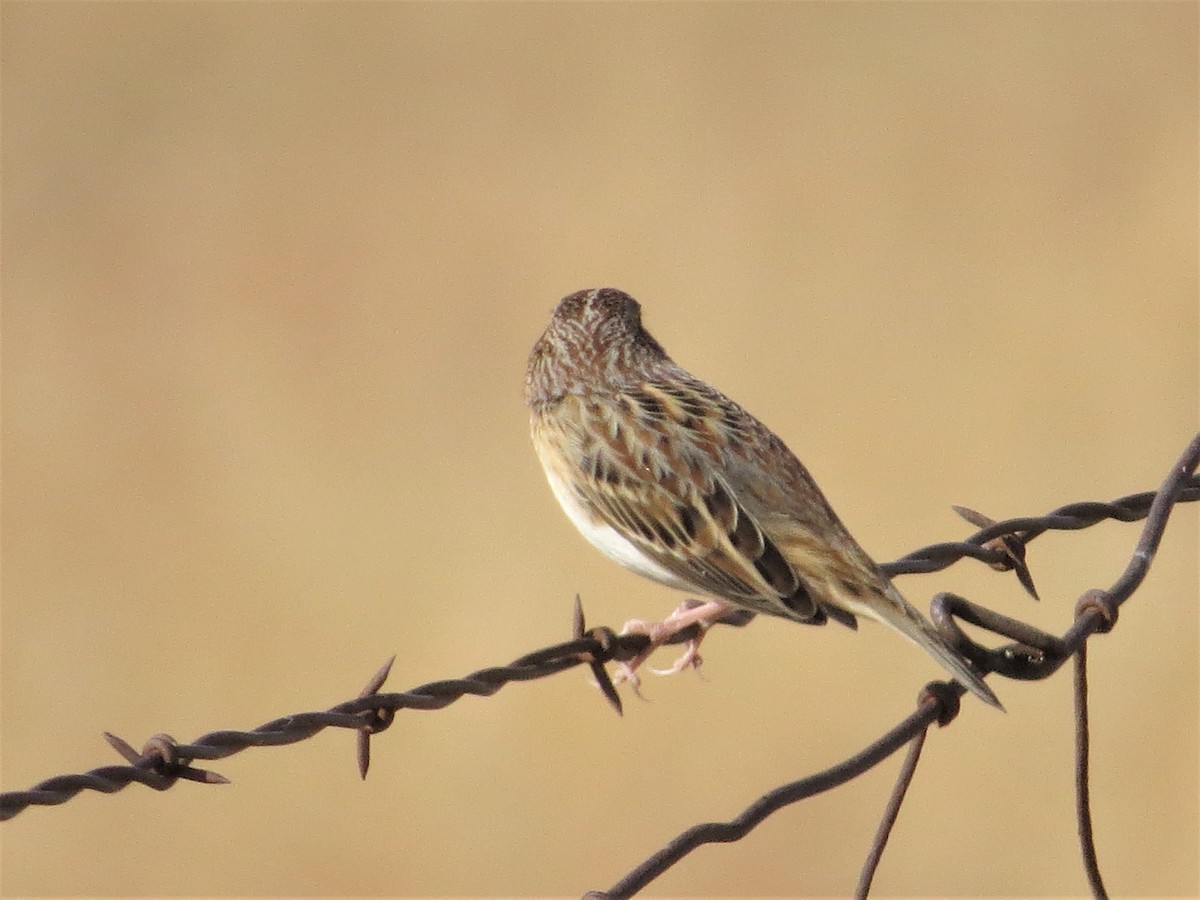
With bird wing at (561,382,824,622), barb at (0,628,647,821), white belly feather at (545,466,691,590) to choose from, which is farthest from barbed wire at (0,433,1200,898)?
white belly feather at (545,466,691,590)

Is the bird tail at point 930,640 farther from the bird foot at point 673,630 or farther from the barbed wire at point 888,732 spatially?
the bird foot at point 673,630

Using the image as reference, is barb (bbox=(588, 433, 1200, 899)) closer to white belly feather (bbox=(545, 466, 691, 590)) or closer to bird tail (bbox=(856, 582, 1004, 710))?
bird tail (bbox=(856, 582, 1004, 710))

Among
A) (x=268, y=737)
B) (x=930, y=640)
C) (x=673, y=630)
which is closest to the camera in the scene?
(x=268, y=737)

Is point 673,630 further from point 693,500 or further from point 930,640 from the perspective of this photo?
point 930,640

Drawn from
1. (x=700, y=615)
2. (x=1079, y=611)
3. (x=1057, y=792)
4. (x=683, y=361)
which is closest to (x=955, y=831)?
(x=1057, y=792)

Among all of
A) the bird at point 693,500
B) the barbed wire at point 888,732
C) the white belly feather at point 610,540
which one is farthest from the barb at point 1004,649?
the white belly feather at point 610,540

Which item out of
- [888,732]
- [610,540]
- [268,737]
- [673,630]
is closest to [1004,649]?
[888,732]
